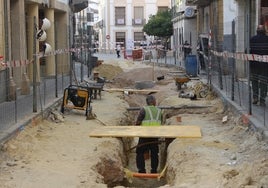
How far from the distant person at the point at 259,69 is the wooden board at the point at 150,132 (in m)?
1.48

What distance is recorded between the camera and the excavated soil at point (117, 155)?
28.6 feet

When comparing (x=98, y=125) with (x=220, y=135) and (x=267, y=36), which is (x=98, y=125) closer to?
(x=220, y=135)

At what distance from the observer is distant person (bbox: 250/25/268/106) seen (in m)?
12.5

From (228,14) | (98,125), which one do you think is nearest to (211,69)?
(228,14)

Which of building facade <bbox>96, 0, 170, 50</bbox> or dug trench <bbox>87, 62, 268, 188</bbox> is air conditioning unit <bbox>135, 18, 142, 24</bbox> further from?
dug trench <bbox>87, 62, 268, 188</bbox>

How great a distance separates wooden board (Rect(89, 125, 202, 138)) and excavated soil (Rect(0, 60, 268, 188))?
16cm

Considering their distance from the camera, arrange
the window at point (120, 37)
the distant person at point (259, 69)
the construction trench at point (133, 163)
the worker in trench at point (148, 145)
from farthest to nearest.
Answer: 1. the window at point (120, 37)
2. the distant person at point (259, 69)
3. the worker in trench at point (148, 145)
4. the construction trench at point (133, 163)

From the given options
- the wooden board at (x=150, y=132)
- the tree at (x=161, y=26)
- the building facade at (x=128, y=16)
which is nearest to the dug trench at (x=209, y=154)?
the wooden board at (x=150, y=132)

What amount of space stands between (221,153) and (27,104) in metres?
6.08

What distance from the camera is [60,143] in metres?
11.8

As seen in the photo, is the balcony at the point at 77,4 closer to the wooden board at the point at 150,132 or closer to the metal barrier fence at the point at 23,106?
the metal barrier fence at the point at 23,106

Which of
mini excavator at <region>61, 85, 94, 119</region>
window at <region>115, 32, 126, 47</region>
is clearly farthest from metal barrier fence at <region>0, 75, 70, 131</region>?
window at <region>115, 32, 126, 47</region>

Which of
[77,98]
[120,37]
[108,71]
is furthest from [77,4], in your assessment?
[120,37]

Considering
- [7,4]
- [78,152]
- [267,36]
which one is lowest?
[78,152]
